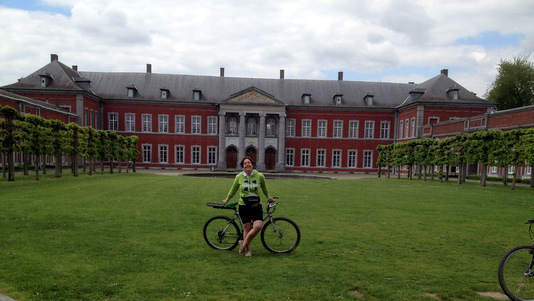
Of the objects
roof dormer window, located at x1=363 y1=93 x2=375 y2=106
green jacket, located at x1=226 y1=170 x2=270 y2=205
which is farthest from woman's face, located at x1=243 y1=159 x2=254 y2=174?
roof dormer window, located at x1=363 y1=93 x2=375 y2=106

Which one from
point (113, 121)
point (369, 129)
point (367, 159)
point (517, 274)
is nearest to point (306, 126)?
point (369, 129)

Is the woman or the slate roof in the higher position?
the slate roof

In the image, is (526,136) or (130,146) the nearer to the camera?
(526,136)

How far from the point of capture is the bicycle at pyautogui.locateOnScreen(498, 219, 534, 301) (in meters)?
4.60

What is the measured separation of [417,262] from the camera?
6.12 m

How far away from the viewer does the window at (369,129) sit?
45.5 m

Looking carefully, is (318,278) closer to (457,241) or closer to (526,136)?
(457,241)

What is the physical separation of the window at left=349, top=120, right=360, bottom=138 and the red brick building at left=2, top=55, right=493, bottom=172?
0.40 ft

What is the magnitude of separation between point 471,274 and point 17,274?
6678 mm

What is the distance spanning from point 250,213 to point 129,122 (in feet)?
135

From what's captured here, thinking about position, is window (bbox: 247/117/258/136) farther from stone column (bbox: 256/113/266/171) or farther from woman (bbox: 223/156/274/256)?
woman (bbox: 223/156/274/256)

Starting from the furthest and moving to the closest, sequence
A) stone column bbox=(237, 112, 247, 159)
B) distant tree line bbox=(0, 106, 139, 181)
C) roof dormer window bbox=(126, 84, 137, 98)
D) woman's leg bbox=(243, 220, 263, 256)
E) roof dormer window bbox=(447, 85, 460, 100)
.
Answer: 1. roof dormer window bbox=(126, 84, 137, 98)
2. stone column bbox=(237, 112, 247, 159)
3. roof dormer window bbox=(447, 85, 460, 100)
4. distant tree line bbox=(0, 106, 139, 181)
5. woman's leg bbox=(243, 220, 263, 256)

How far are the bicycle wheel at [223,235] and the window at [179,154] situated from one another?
1538 inches

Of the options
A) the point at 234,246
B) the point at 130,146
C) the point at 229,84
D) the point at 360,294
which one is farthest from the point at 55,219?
the point at 229,84
